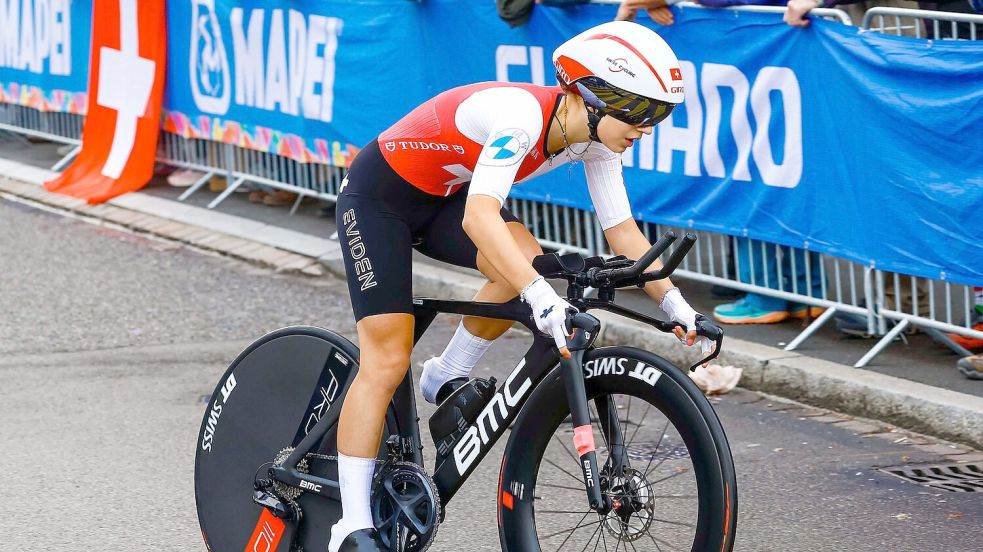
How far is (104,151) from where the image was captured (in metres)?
12.4

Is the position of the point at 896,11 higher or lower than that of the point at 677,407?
higher

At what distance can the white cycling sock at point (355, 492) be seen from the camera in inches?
163

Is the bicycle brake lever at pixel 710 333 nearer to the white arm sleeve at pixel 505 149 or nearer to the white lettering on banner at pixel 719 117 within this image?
the white arm sleeve at pixel 505 149

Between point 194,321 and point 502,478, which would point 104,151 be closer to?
point 194,321

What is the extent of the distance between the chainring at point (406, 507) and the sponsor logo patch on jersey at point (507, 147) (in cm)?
100

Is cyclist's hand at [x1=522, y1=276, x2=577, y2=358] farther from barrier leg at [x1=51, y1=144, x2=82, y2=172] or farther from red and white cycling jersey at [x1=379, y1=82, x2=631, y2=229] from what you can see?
barrier leg at [x1=51, y1=144, x2=82, y2=172]

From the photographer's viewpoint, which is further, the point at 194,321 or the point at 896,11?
the point at 194,321

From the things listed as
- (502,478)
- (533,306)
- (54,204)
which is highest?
(533,306)

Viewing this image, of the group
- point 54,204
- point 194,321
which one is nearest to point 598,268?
point 194,321

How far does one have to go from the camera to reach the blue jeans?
287 inches

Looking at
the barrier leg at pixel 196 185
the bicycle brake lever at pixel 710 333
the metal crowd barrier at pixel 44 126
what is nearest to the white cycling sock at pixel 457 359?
the bicycle brake lever at pixel 710 333

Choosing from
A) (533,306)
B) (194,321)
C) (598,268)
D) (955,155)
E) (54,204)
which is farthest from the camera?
(54,204)

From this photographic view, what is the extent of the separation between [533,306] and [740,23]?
4052 millimetres

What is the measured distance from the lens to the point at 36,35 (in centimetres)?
1332
